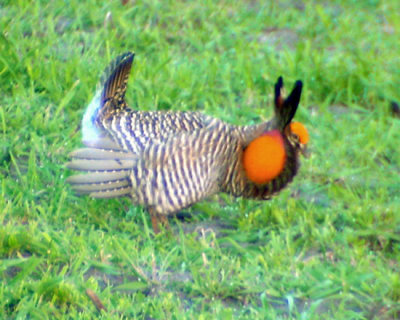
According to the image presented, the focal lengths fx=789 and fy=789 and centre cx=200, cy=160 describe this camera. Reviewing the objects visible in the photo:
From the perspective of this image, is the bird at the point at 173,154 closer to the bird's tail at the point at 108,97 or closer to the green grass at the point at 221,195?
the bird's tail at the point at 108,97

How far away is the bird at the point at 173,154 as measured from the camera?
4496 mm

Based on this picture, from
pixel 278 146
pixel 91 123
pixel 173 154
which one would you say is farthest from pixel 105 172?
pixel 278 146

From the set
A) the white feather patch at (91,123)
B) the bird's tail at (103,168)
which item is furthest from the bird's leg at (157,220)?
the white feather patch at (91,123)

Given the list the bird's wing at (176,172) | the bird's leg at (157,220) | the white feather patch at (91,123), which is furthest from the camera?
the white feather patch at (91,123)

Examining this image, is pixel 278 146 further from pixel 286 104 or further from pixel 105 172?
pixel 105 172

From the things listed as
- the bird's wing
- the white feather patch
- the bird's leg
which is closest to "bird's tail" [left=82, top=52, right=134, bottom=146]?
the white feather patch

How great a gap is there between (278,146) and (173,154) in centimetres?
76

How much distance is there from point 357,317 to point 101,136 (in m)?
1.83

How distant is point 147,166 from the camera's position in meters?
4.48

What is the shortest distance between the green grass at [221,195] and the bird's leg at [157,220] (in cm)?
5

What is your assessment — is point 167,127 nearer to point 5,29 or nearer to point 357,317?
point 357,317

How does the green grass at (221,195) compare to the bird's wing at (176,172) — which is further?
the bird's wing at (176,172)

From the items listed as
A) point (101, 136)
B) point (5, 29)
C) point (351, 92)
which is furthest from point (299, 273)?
point (5, 29)

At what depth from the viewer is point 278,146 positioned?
490cm
